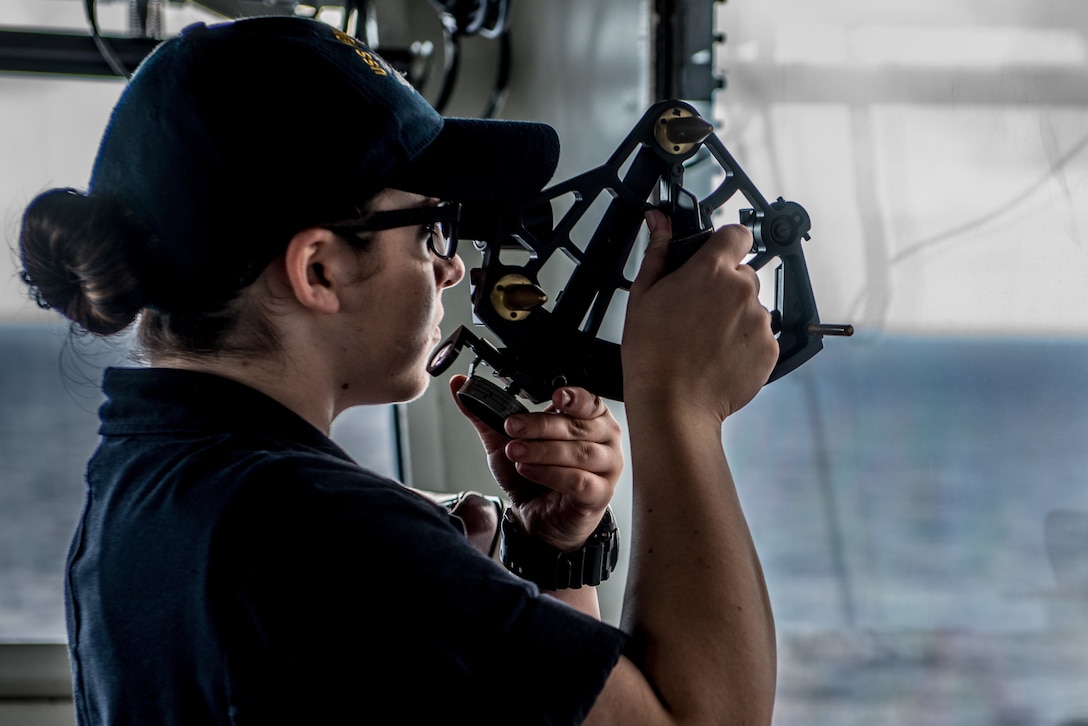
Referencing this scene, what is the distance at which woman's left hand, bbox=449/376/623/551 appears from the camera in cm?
88

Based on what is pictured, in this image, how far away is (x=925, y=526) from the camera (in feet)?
4.00

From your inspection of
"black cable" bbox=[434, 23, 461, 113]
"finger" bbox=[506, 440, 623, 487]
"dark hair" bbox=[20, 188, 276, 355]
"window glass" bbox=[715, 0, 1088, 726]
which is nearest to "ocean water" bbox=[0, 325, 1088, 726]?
"window glass" bbox=[715, 0, 1088, 726]

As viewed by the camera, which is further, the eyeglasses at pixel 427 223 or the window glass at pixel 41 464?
the window glass at pixel 41 464

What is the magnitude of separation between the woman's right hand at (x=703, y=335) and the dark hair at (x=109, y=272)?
0.94 ft

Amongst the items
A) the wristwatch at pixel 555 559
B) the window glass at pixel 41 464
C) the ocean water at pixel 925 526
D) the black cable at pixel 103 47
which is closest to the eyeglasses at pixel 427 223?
the wristwatch at pixel 555 559

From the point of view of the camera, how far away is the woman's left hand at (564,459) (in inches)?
34.7

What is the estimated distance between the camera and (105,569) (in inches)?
28.3

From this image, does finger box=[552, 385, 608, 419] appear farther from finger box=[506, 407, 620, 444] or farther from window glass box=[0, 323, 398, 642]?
window glass box=[0, 323, 398, 642]

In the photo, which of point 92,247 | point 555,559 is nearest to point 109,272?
point 92,247

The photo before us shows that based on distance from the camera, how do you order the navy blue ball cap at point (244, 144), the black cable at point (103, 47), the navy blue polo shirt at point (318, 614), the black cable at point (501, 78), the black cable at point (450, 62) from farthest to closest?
the black cable at point (501, 78) → the black cable at point (450, 62) → the black cable at point (103, 47) → the navy blue ball cap at point (244, 144) → the navy blue polo shirt at point (318, 614)

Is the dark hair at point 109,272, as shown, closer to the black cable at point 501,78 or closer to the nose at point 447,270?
the nose at point 447,270

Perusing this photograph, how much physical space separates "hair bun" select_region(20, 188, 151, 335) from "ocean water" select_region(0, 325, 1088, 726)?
1.16ft

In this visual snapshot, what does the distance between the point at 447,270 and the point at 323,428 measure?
0.54 feet

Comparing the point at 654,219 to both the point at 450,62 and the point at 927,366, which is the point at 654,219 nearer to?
the point at 927,366
